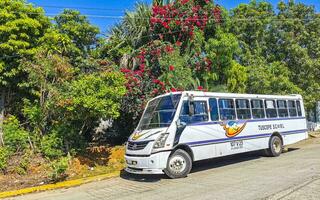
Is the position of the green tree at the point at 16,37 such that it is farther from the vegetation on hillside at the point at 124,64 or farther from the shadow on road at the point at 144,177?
the shadow on road at the point at 144,177

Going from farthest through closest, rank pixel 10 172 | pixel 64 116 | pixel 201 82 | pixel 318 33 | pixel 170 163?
pixel 318 33 < pixel 201 82 < pixel 64 116 < pixel 10 172 < pixel 170 163

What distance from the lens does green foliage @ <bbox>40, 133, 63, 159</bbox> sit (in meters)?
11.4

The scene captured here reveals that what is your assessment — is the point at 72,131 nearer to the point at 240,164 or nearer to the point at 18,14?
the point at 18,14

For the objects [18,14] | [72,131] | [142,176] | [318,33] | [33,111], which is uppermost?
[318,33]

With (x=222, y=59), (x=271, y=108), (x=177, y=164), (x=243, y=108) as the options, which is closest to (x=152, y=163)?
(x=177, y=164)

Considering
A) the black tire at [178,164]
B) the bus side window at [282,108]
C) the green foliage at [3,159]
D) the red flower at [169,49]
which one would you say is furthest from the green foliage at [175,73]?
the green foliage at [3,159]

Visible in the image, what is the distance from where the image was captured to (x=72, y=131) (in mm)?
11914

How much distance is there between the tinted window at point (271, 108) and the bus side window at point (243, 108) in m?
1.29

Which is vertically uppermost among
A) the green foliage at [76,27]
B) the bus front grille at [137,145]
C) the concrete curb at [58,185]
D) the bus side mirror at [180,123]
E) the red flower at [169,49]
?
the green foliage at [76,27]

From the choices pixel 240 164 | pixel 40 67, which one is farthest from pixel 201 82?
pixel 40 67

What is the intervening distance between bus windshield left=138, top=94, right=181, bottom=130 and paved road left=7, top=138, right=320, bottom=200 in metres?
1.60

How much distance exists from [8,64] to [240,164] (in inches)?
354

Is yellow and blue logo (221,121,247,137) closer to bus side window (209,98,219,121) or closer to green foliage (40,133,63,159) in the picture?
bus side window (209,98,219,121)

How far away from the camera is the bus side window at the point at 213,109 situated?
11062 millimetres
